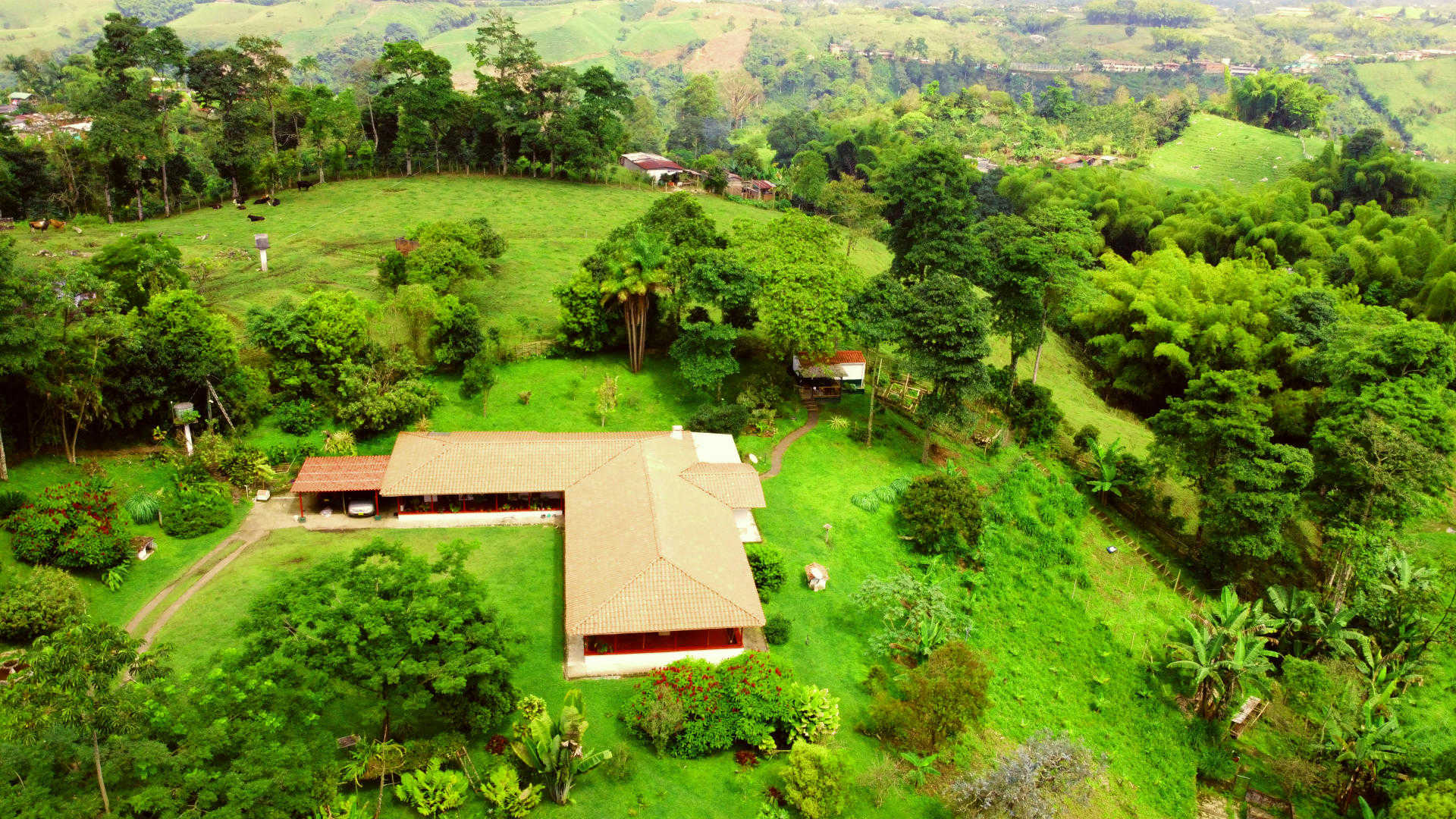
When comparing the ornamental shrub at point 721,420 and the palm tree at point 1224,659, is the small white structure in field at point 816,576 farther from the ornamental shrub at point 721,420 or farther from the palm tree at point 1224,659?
the palm tree at point 1224,659

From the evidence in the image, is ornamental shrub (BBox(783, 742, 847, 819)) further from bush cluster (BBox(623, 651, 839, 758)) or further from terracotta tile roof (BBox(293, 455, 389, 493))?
terracotta tile roof (BBox(293, 455, 389, 493))

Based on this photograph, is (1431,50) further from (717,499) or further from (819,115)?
(717,499)

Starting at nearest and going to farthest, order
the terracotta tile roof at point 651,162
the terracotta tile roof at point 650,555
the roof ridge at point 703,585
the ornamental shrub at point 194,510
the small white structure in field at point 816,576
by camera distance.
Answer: the terracotta tile roof at point 650,555
the roof ridge at point 703,585
the ornamental shrub at point 194,510
the small white structure in field at point 816,576
the terracotta tile roof at point 651,162

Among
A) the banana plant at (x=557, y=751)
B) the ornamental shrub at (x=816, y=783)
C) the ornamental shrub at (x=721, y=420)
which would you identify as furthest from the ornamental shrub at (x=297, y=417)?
the ornamental shrub at (x=816, y=783)

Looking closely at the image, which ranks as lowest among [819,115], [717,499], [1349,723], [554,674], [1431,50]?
[1349,723]

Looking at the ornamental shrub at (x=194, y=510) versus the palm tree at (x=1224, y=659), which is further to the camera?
the ornamental shrub at (x=194, y=510)

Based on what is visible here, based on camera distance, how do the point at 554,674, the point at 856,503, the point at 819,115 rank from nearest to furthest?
1. the point at 554,674
2. the point at 856,503
3. the point at 819,115

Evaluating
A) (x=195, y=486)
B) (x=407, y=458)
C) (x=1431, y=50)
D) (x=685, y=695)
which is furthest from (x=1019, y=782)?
(x=1431, y=50)
